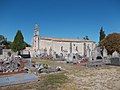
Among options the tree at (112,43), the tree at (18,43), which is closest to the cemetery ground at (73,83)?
the tree at (112,43)

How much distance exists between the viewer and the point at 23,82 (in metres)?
9.12

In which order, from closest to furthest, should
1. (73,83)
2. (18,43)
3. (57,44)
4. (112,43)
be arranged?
(73,83) < (112,43) < (18,43) < (57,44)

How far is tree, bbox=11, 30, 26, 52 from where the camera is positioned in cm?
5451

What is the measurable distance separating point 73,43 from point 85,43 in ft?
20.0

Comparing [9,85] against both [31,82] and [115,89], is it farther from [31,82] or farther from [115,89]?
[115,89]

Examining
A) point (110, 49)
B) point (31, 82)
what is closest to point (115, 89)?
point (31, 82)

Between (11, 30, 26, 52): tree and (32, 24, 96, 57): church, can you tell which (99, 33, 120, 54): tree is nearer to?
(32, 24, 96, 57): church

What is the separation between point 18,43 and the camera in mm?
55469

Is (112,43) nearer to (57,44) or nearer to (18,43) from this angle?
(57,44)

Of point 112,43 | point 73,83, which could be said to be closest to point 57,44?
Result: point 112,43

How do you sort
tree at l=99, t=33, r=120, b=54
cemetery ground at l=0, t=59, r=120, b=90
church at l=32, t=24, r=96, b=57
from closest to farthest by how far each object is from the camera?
Result: cemetery ground at l=0, t=59, r=120, b=90 → tree at l=99, t=33, r=120, b=54 → church at l=32, t=24, r=96, b=57

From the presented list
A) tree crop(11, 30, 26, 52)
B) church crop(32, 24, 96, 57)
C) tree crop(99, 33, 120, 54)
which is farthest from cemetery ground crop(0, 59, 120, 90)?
tree crop(11, 30, 26, 52)

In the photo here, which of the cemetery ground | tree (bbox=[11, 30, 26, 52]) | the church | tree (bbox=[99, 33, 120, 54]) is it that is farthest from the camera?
the church

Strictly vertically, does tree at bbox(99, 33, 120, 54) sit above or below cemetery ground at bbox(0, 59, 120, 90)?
above
